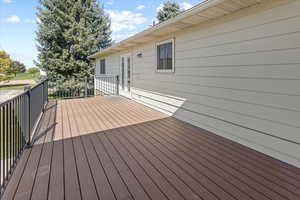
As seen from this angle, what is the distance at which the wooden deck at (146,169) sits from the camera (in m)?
2.05

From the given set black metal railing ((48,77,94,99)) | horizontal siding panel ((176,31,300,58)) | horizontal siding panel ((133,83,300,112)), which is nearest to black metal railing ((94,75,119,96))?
black metal railing ((48,77,94,99))

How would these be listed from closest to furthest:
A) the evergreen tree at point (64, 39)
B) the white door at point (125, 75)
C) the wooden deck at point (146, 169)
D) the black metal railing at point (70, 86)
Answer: the wooden deck at point (146, 169) < the white door at point (125, 75) < the black metal railing at point (70, 86) < the evergreen tree at point (64, 39)

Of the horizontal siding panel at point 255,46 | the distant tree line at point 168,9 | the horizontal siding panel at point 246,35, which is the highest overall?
the distant tree line at point 168,9

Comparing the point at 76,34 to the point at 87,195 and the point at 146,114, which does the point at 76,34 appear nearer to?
the point at 146,114

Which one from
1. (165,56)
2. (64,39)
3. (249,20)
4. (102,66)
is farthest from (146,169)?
(64,39)

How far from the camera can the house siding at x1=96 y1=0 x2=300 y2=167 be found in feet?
8.95

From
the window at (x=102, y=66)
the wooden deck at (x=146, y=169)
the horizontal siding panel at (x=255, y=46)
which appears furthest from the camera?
the window at (x=102, y=66)

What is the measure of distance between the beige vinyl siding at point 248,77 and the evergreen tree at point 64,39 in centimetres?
1171

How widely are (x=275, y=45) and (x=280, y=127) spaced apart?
113cm

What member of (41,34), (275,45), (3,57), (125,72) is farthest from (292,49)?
(3,57)

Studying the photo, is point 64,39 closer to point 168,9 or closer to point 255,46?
point 168,9

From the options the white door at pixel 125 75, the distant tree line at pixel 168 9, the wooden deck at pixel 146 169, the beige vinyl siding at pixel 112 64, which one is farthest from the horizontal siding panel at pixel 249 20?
the distant tree line at pixel 168 9

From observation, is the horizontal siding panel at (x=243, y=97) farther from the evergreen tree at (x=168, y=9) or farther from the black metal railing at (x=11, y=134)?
the evergreen tree at (x=168, y=9)

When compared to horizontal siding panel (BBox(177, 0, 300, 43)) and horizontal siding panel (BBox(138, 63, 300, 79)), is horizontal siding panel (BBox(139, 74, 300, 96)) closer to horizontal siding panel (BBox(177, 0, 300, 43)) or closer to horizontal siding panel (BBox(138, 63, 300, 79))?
horizontal siding panel (BBox(138, 63, 300, 79))
